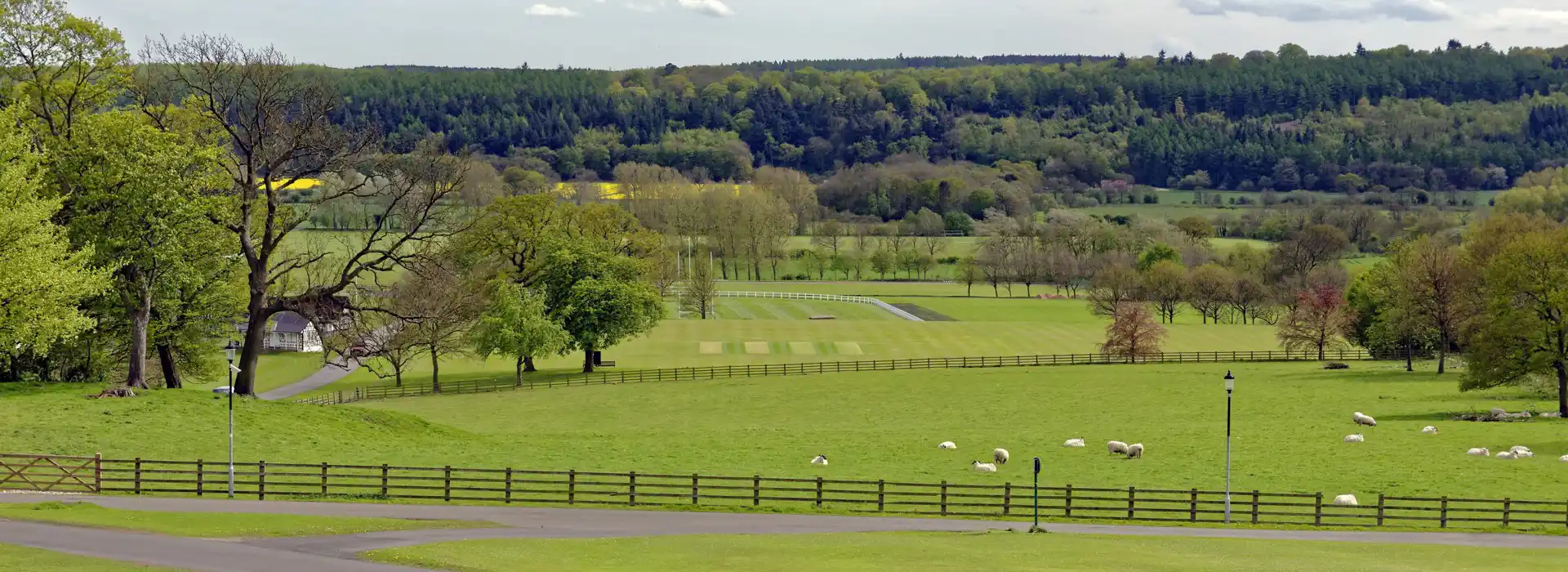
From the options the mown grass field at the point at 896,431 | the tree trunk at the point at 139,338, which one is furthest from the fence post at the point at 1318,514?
the tree trunk at the point at 139,338

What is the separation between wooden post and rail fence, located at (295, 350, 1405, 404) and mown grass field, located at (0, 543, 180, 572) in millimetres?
42915

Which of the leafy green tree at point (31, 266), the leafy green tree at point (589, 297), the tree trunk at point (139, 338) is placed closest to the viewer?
the leafy green tree at point (31, 266)

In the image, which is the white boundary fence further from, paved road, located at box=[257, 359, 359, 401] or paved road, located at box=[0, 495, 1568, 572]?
paved road, located at box=[0, 495, 1568, 572]

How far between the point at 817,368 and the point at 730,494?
149 ft

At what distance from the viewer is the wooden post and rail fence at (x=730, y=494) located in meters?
37.4

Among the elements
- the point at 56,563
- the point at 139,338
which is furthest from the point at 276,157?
the point at 56,563

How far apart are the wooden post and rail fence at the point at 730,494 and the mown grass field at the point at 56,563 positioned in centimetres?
793

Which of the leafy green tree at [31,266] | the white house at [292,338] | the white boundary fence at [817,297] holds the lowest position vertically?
the white house at [292,338]

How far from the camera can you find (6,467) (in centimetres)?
3756

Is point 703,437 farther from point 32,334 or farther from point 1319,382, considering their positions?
point 1319,382

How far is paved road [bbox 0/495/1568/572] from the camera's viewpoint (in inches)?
1198

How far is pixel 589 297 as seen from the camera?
262ft

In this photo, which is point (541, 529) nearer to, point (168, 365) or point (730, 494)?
point (730, 494)

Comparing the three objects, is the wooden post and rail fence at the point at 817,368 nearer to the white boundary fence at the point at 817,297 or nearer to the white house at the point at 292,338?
the white house at the point at 292,338
